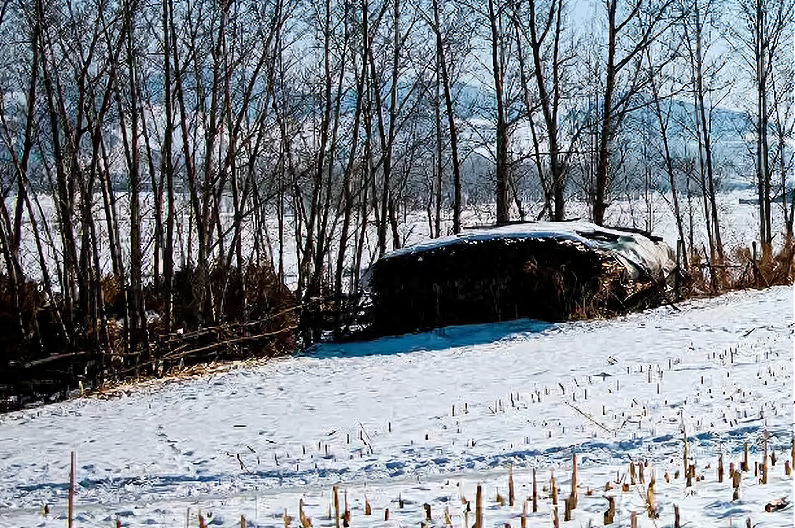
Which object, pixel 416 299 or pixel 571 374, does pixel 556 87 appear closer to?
pixel 416 299

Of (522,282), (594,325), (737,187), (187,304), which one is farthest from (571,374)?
(737,187)

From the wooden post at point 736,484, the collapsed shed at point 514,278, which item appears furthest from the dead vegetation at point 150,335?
the wooden post at point 736,484

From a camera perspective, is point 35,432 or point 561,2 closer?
point 35,432

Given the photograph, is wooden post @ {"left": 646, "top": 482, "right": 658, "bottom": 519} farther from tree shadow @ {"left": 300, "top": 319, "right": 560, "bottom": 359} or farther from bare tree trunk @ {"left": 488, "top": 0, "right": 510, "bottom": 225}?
bare tree trunk @ {"left": 488, "top": 0, "right": 510, "bottom": 225}

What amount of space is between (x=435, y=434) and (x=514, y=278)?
21.7 ft

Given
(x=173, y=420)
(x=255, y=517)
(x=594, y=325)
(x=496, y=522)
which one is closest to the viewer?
(x=496, y=522)

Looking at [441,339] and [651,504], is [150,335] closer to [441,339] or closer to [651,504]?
[441,339]

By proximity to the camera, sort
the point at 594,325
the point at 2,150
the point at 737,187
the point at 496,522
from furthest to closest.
Answer: the point at 737,187
the point at 2,150
the point at 594,325
the point at 496,522

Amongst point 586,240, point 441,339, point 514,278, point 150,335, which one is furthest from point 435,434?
point 150,335

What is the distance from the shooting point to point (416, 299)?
13.0m

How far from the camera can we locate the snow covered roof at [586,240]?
1253 cm

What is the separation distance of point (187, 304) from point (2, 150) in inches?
183

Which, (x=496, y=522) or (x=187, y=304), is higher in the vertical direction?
(x=187, y=304)

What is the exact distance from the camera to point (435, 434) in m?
6.21
